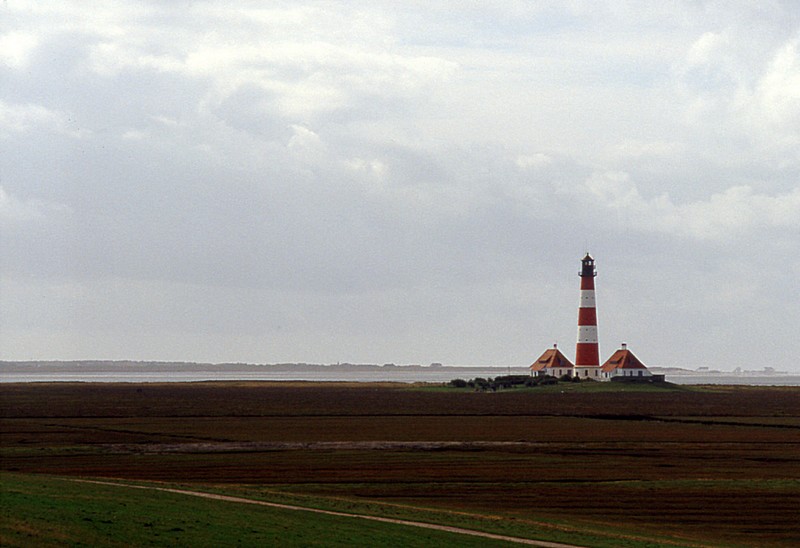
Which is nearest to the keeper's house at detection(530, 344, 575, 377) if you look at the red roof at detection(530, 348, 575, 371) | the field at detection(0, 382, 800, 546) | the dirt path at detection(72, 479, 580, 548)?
the red roof at detection(530, 348, 575, 371)

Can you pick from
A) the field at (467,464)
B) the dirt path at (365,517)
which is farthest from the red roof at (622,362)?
the dirt path at (365,517)

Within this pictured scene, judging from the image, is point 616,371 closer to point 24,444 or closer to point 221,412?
point 221,412

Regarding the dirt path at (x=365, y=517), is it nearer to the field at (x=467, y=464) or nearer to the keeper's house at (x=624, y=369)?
the field at (x=467, y=464)

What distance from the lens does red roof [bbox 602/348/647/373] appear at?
134250mm

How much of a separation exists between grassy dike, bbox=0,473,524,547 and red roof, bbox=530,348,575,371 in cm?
11586

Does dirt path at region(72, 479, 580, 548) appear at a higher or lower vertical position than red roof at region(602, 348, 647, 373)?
lower

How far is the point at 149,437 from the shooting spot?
5494 cm

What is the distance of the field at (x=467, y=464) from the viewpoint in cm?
2919

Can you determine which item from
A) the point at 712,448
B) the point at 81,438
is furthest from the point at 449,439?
the point at 81,438

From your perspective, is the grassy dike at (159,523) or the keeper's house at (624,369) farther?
the keeper's house at (624,369)

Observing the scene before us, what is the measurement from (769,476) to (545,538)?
56.9 ft

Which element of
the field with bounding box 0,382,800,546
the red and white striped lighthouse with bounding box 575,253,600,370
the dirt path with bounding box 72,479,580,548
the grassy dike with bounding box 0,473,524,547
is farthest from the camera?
the red and white striped lighthouse with bounding box 575,253,600,370

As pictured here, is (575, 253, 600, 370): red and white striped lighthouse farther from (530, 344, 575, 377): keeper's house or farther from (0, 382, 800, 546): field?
(0, 382, 800, 546): field

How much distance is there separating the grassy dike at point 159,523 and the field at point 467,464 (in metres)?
0.19
